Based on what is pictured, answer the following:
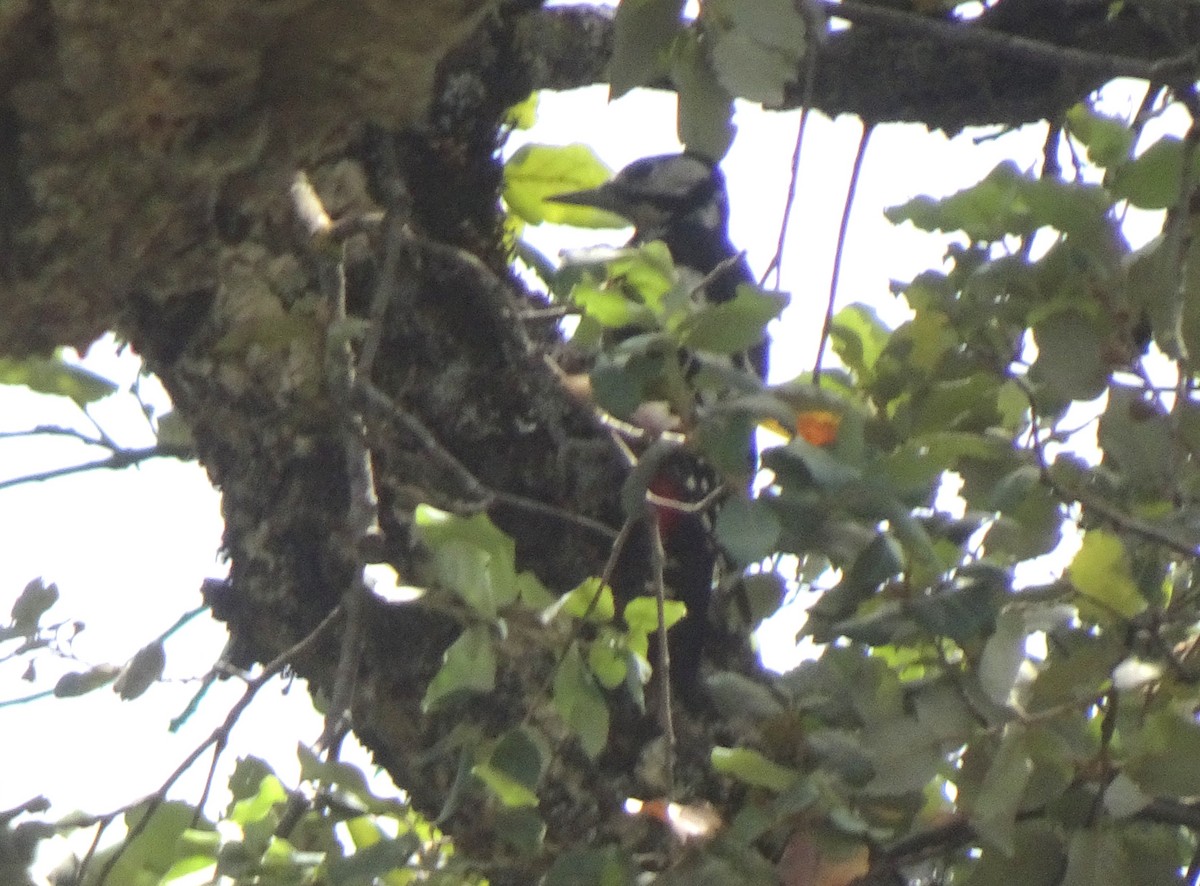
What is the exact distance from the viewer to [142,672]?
82 cm

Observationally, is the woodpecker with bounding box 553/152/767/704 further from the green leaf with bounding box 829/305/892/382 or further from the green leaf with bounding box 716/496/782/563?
the green leaf with bounding box 716/496/782/563

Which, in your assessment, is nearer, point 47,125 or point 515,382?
point 47,125

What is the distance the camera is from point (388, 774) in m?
1.04

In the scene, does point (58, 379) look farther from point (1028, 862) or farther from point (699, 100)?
point (1028, 862)

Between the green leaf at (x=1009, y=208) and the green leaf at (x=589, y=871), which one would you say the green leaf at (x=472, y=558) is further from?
the green leaf at (x=1009, y=208)

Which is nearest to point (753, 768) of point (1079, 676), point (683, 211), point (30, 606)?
point (1079, 676)

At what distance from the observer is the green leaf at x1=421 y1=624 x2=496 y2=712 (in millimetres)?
675

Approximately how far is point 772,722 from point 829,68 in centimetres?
66

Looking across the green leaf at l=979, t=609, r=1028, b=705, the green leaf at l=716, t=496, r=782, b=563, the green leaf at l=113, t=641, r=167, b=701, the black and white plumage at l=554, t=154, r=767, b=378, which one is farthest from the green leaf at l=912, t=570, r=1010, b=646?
the black and white plumage at l=554, t=154, r=767, b=378

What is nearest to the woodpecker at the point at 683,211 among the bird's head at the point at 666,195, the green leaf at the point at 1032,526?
the bird's head at the point at 666,195

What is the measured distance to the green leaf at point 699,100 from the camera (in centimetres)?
67

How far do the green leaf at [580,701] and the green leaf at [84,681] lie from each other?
11.7 inches

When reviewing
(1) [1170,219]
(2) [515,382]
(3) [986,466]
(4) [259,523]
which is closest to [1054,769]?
(3) [986,466]

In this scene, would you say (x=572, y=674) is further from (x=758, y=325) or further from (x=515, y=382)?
(x=515, y=382)
